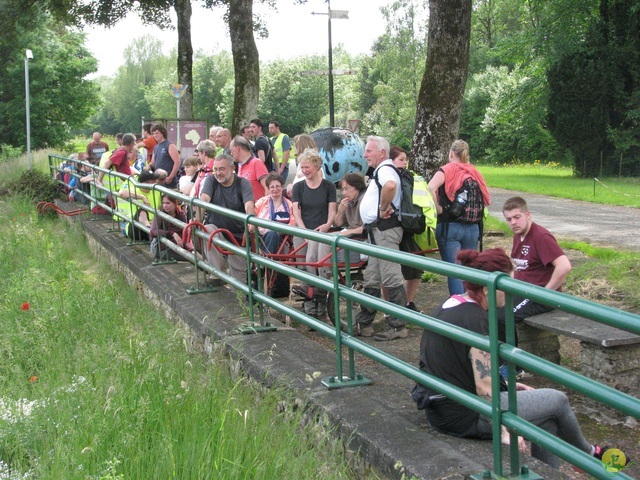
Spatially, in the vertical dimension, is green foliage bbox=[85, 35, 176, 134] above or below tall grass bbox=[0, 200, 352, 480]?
above

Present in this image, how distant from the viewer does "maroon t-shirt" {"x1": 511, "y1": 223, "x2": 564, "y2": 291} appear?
662 centimetres

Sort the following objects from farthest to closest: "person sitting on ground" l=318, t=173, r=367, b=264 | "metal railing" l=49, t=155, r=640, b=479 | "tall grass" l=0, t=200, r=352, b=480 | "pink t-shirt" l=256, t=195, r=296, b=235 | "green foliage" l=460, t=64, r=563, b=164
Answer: "green foliage" l=460, t=64, r=563, b=164
"pink t-shirt" l=256, t=195, r=296, b=235
"person sitting on ground" l=318, t=173, r=367, b=264
"tall grass" l=0, t=200, r=352, b=480
"metal railing" l=49, t=155, r=640, b=479

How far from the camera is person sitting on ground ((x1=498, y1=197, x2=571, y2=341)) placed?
6.51m

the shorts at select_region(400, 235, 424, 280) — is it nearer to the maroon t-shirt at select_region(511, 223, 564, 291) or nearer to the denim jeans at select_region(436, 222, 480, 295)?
the denim jeans at select_region(436, 222, 480, 295)

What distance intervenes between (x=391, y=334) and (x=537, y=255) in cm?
150

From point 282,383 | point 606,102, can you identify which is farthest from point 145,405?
point 606,102

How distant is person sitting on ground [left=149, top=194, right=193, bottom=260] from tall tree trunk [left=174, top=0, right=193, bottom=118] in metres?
12.4

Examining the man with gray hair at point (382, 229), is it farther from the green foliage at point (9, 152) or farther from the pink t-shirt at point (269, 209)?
the green foliage at point (9, 152)

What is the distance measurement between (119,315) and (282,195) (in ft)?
6.66

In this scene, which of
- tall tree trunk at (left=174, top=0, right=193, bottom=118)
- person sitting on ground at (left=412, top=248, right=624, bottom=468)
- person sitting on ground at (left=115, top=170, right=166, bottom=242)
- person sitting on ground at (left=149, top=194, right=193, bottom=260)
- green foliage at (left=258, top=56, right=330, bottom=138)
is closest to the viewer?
person sitting on ground at (left=412, top=248, right=624, bottom=468)

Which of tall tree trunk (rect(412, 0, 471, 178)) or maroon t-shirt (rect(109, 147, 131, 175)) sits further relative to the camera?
maroon t-shirt (rect(109, 147, 131, 175))

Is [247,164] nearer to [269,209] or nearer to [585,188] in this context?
[269,209]

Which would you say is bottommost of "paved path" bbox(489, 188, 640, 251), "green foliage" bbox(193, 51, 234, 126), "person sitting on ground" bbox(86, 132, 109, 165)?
"paved path" bbox(489, 188, 640, 251)

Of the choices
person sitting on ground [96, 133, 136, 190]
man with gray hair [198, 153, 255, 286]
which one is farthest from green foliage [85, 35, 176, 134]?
man with gray hair [198, 153, 255, 286]
